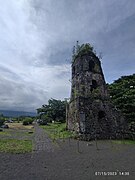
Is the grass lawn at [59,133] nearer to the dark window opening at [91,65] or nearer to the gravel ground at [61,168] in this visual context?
the dark window opening at [91,65]

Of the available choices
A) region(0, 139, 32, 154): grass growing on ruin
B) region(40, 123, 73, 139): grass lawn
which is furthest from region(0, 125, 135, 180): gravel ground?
region(40, 123, 73, 139): grass lawn

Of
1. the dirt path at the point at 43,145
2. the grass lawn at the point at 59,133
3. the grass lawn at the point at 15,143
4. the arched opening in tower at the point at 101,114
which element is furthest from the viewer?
the arched opening in tower at the point at 101,114

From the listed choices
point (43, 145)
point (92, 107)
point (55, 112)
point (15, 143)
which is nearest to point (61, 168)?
point (43, 145)

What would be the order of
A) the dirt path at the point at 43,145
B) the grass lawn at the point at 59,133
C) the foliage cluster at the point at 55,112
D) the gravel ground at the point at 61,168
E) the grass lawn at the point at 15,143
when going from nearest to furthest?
the gravel ground at the point at 61,168
the grass lawn at the point at 15,143
the dirt path at the point at 43,145
the grass lawn at the point at 59,133
the foliage cluster at the point at 55,112

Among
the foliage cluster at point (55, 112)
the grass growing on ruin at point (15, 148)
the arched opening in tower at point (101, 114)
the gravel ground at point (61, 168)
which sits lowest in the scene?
the gravel ground at point (61, 168)

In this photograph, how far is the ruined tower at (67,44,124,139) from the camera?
17.7 m

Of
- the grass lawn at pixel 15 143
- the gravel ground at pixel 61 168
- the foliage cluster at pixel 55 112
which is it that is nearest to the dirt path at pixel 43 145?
the grass lawn at pixel 15 143

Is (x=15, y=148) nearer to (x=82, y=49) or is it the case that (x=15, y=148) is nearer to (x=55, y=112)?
(x=82, y=49)

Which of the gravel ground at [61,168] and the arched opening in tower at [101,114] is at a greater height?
the arched opening in tower at [101,114]

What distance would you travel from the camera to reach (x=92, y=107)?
18.7 metres

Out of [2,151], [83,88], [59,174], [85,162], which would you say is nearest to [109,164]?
[85,162]

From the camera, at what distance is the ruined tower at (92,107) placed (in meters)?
17.7

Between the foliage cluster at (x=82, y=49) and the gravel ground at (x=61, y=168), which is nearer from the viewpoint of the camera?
the gravel ground at (x=61, y=168)

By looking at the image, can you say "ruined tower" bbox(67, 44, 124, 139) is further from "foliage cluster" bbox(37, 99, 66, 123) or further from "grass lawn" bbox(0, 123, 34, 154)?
"foliage cluster" bbox(37, 99, 66, 123)
